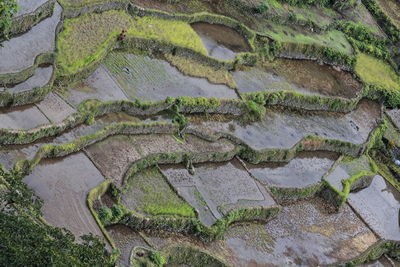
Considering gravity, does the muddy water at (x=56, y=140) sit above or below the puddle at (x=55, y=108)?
below

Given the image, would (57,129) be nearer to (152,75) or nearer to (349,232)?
(152,75)

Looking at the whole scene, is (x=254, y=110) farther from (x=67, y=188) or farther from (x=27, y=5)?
(x=67, y=188)

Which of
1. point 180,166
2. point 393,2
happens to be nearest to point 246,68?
point 180,166

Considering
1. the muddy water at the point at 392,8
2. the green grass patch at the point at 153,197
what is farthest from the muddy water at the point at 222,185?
the muddy water at the point at 392,8

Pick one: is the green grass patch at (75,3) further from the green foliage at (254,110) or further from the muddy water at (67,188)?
the green foliage at (254,110)

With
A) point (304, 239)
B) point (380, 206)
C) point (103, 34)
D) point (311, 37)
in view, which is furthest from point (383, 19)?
point (103, 34)

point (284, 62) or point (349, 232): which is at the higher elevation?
point (284, 62)

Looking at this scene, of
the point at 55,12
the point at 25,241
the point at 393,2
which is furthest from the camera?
the point at 393,2
